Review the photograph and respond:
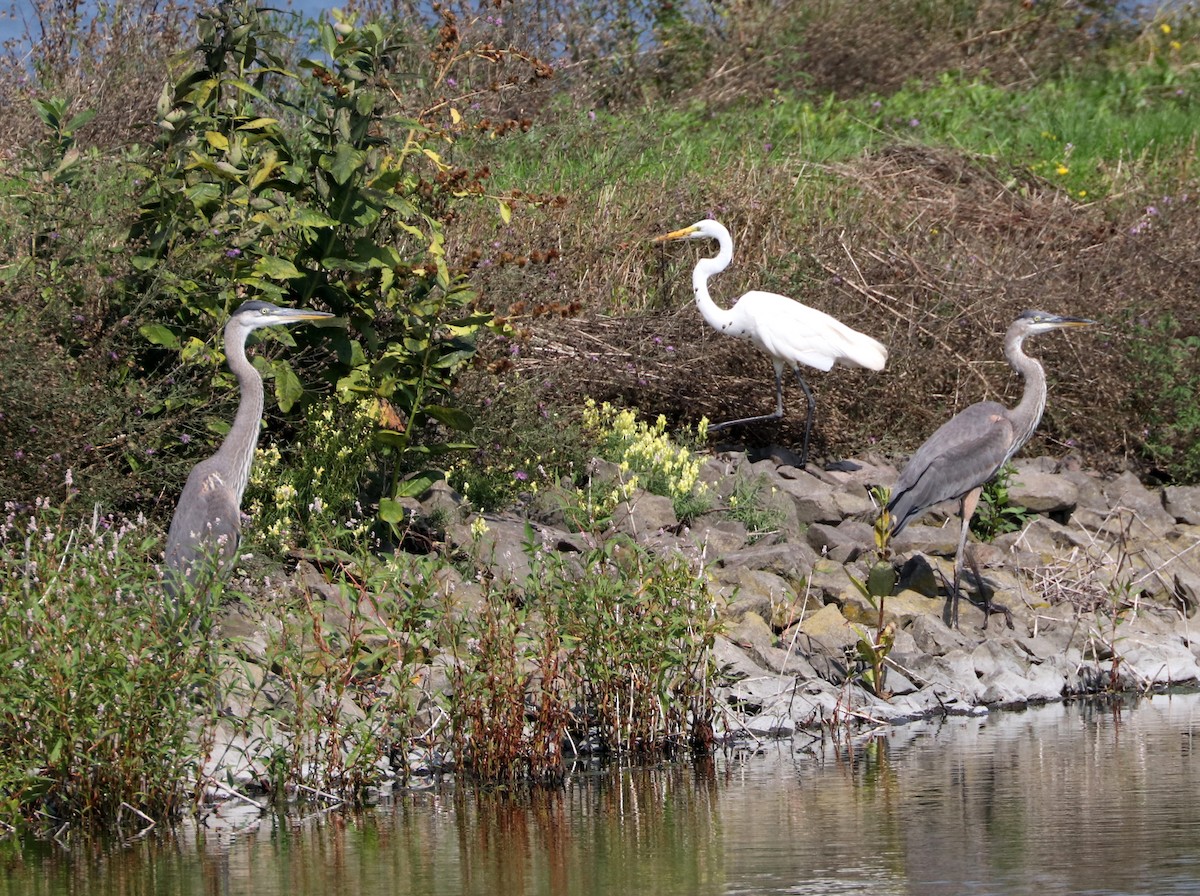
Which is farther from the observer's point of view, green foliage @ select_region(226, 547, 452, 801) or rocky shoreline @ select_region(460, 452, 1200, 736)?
rocky shoreline @ select_region(460, 452, 1200, 736)

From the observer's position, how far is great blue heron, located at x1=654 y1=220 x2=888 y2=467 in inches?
387

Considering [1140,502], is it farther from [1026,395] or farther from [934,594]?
[934,594]

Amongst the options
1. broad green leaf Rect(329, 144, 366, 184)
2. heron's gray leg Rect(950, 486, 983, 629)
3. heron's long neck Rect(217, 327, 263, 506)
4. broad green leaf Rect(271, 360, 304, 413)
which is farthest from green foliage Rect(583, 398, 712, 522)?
broad green leaf Rect(329, 144, 366, 184)

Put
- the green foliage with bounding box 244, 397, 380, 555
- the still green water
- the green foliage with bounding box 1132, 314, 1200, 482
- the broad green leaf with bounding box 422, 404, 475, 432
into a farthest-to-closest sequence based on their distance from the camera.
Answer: the green foliage with bounding box 1132, 314, 1200, 482
the green foliage with bounding box 244, 397, 380, 555
the broad green leaf with bounding box 422, 404, 475, 432
the still green water

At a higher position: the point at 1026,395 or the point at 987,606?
the point at 1026,395

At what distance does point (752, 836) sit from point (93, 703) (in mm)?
2071

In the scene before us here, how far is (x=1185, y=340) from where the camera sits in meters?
10.6

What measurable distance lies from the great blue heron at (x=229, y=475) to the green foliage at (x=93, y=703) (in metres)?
0.61

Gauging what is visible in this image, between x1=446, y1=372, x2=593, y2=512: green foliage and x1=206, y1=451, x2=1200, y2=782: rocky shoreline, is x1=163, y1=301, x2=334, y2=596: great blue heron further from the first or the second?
x1=446, y1=372, x2=593, y2=512: green foliage

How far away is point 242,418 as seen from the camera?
7020mm

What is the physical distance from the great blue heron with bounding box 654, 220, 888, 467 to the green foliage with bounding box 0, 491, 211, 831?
513 cm

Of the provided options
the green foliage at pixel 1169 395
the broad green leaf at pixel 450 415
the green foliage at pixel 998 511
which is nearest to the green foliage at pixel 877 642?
the broad green leaf at pixel 450 415

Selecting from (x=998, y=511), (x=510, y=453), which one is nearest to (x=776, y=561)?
(x=510, y=453)

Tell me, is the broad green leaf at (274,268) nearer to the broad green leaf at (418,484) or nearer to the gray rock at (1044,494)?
the broad green leaf at (418,484)
